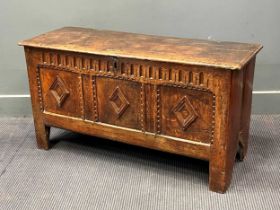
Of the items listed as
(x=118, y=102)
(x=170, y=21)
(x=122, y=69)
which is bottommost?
(x=118, y=102)

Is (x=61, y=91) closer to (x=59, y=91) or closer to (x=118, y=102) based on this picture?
(x=59, y=91)

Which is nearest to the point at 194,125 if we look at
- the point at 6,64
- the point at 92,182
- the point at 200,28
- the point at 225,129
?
the point at 225,129

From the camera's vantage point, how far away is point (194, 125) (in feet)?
6.48

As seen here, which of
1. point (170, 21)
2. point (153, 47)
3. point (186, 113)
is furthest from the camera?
point (170, 21)

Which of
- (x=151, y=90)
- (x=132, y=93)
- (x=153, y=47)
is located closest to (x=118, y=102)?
(x=132, y=93)

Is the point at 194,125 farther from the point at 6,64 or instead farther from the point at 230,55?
the point at 6,64

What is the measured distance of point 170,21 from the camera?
265 centimetres

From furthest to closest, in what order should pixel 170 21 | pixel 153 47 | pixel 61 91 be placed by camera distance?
pixel 170 21
pixel 61 91
pixel 153 47

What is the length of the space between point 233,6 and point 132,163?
1.15 m

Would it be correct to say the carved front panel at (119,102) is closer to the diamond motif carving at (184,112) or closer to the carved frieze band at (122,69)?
the carved frieze band at (122,69)

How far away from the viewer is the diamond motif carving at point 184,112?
6.38 ft

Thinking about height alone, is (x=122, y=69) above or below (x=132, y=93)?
above

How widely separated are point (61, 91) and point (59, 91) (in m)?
0.02

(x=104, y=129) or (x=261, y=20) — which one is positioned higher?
(x=261, y=20)
